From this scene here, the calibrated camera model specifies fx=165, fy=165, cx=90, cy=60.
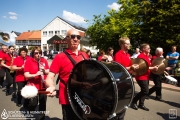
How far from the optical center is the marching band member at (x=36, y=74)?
3.48m

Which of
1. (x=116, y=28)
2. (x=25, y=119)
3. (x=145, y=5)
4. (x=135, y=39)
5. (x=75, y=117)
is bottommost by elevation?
(x=25, y=119)

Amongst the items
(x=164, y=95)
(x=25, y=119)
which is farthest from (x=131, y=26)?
(x=25, y=119)

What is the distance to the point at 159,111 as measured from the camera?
4551 mm

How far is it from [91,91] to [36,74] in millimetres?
1843

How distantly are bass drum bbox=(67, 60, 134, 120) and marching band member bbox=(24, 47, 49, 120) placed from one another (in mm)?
1475

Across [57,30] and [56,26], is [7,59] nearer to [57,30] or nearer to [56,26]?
[57,30]

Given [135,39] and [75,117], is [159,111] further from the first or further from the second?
[135,39]

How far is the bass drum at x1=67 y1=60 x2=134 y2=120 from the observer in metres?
1.91

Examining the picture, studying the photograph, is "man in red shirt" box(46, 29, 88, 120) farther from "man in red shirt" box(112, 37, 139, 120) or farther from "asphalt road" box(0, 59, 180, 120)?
"asphalt road" box(0, 59, 180, 120)

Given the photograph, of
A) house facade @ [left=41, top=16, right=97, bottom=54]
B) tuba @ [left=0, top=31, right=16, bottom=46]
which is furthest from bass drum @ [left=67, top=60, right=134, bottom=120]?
house facade @ [left=41, top=16, right=97, bottom=54]

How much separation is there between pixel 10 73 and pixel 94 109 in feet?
17.2

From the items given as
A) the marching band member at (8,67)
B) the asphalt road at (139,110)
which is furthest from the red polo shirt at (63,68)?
the marching band member at (8,67)

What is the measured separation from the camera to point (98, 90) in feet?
6.43

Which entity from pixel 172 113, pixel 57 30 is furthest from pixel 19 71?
pixel 57 30
